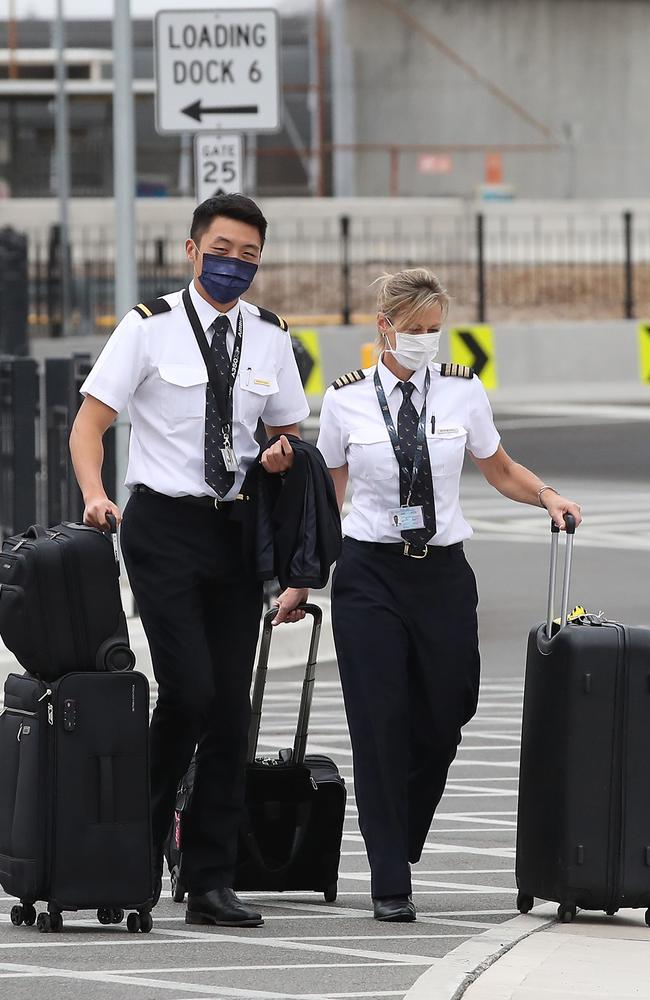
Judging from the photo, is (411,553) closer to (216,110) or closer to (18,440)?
(18,440)

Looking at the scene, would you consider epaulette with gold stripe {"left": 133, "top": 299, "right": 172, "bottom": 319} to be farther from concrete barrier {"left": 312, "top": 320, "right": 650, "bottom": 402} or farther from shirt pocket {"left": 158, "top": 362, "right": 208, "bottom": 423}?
concrete barrier {"left": 312, "top": 320, "right": 650, "bottom": 402}

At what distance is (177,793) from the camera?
619cm

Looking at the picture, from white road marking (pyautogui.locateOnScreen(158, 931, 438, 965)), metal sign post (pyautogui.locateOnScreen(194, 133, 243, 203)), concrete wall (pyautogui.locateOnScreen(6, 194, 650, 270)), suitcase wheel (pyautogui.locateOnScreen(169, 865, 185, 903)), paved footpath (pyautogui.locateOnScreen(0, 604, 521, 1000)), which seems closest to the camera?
paved footpath (pyautogui.locateOnScreen(0, 604, 521, 1000))

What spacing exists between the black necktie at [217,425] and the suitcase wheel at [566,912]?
139cm

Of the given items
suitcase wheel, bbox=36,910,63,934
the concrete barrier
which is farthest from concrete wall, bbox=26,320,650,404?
suitcase wheel, bbox=36,910,63,934

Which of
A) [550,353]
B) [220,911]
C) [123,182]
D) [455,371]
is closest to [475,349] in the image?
[123,182]

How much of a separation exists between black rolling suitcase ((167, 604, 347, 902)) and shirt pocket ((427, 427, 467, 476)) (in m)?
0.52

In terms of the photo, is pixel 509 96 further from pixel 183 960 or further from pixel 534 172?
pixel 183 960

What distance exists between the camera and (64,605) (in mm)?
5828

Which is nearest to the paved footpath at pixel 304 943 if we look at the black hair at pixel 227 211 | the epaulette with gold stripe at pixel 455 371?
the epaulette with gold stripe at pixel 455 371

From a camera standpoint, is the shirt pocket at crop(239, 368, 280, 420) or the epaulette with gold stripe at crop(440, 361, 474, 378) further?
the epaulette with gold stripe at crop(440, 361, 474, 378)

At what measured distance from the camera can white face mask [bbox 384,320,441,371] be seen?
6.31 meters

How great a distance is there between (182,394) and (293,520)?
0.44m

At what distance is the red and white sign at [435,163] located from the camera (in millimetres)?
43969
